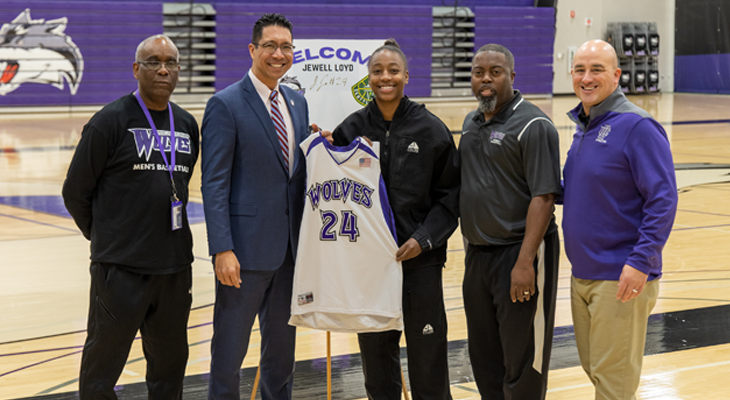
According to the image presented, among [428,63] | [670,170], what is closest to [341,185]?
[670,170]

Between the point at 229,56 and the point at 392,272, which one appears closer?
the point at 392,272

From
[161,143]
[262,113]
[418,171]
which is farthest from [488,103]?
[161,143]

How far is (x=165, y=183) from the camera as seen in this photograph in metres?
2.61

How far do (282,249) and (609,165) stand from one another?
4.02 ft

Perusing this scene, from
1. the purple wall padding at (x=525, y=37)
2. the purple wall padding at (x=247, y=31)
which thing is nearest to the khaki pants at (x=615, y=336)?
the purple wall padding at (x=247, y=31)

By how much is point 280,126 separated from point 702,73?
22.3m

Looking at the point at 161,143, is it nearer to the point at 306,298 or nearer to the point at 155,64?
the point at 155,64

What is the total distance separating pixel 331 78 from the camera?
5.04 m

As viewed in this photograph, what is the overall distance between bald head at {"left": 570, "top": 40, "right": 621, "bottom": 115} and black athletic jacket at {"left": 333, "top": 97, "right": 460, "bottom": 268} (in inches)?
20.5

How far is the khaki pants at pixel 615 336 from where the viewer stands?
2.48m

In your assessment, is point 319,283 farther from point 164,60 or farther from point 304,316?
point 164,60

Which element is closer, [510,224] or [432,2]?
[510,224]

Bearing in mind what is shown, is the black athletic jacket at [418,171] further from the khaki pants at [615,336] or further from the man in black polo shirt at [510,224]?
the khaki pants at [615,336]

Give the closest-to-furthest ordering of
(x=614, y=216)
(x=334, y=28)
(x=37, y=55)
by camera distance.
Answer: (x=614, y=216)
(x=37, y=55)
(x=334, y=28)
